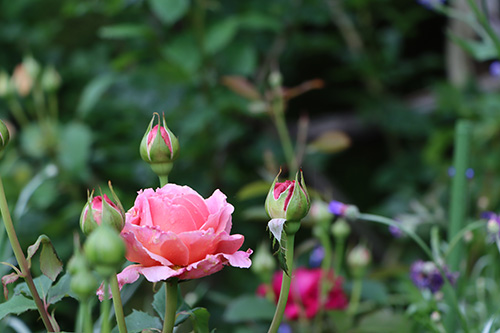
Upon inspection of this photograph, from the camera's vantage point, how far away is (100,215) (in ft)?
0.88

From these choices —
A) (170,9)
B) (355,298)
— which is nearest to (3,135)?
(355,298)

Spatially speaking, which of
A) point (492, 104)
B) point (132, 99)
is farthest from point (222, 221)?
point (132, 99)

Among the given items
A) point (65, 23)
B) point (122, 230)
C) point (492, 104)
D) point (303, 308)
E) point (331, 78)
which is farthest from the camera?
point (331, 78)

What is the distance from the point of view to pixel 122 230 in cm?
28

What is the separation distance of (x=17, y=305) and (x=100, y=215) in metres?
0.09

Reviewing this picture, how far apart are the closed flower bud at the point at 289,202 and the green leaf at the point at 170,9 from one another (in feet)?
2.23

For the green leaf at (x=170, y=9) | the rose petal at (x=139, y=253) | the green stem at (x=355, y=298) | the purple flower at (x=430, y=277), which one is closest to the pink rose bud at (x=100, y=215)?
the rose petal at (x=139, y=253)

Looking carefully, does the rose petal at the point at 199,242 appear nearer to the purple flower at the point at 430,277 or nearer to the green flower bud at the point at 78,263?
the green flower bud at the point at 78,263

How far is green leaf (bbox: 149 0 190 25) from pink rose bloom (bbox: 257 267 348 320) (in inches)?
18.7

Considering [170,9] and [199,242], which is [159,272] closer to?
[199,242]

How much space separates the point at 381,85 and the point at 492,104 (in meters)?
0.48

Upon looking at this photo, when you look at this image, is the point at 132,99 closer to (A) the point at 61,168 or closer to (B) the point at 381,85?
(A) the point at 61,168

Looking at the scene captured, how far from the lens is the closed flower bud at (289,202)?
0.97ft

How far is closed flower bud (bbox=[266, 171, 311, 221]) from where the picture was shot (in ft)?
0.97
